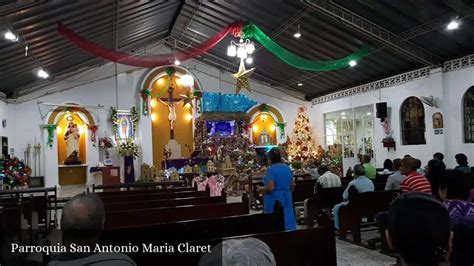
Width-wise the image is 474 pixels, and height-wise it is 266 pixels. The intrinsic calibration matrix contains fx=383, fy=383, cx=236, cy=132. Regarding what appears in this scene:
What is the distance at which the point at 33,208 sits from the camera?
5070 mm

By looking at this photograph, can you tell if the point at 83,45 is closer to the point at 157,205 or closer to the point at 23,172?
the point at 23,172

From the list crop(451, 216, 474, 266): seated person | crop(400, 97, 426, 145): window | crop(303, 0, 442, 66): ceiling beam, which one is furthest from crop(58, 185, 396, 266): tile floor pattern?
crop(400, 97, 426, 145): window

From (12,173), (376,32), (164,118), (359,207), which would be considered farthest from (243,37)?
(164,118)

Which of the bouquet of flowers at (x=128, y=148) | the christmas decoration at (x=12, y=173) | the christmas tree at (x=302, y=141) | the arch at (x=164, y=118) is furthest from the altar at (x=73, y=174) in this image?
the christmas tree at (x=302, y=141)

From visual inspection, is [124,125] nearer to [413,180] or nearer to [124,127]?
[124,127]

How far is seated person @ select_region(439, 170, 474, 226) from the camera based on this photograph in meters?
2.29

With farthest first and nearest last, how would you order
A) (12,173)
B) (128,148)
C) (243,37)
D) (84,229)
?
(128,148)
(12,173)
(243,37)
(84,229)

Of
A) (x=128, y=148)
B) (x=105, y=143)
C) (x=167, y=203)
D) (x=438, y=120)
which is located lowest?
(x=167, y=203)

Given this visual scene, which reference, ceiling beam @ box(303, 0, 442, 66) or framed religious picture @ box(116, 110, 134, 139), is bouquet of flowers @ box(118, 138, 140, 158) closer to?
framed religious picture @ box(116, 110, 134, 139)

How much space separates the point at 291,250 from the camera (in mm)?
2432

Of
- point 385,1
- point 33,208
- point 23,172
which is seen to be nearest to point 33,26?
point 23,172

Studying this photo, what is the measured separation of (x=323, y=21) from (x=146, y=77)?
6944mm

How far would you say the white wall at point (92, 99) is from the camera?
1178 centimetres

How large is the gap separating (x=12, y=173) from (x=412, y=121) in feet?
32.1
